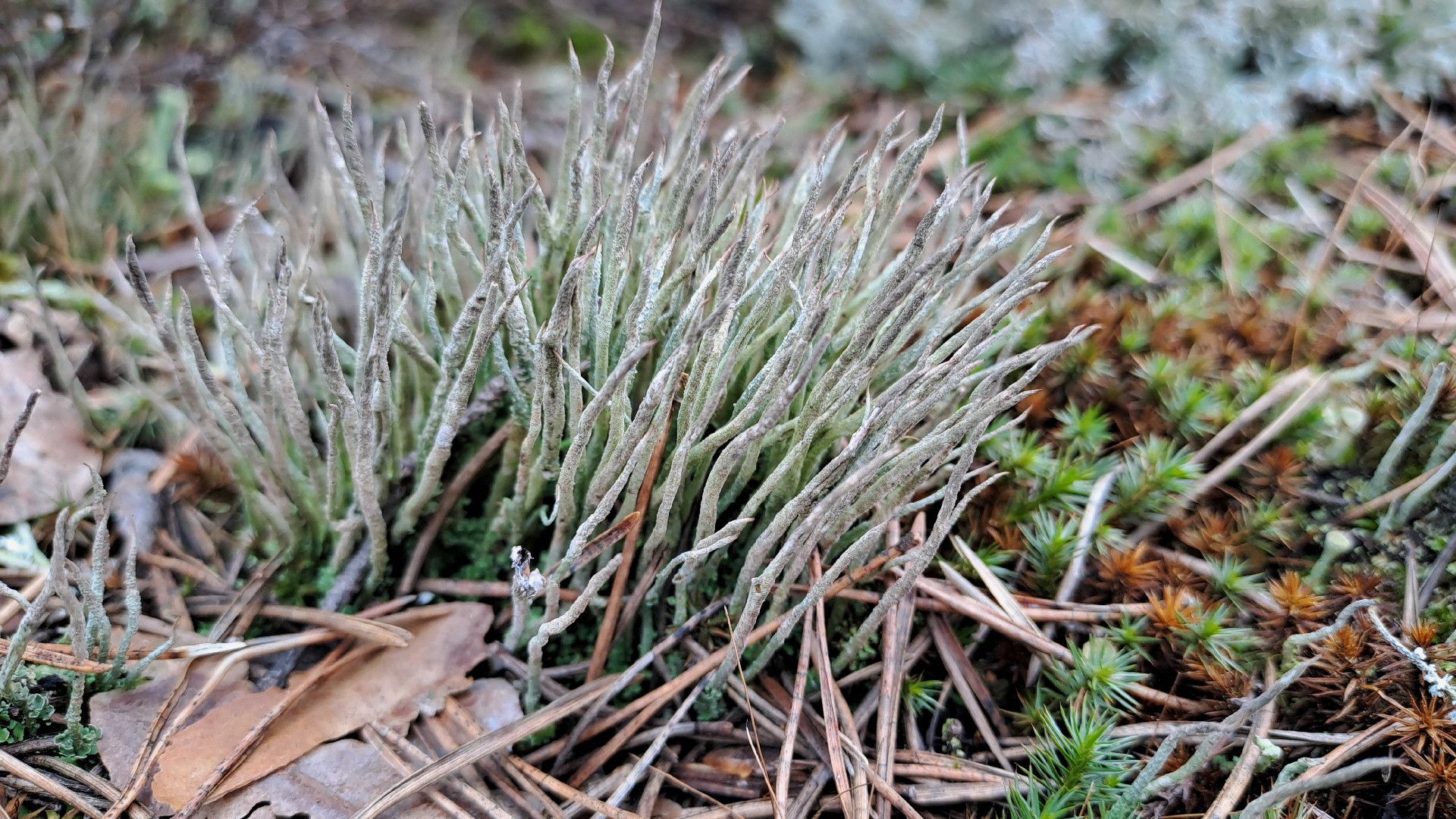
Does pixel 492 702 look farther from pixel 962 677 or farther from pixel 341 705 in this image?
pixel 962 677

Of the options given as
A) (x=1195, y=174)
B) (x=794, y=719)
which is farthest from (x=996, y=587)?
(x=1195, y=174)

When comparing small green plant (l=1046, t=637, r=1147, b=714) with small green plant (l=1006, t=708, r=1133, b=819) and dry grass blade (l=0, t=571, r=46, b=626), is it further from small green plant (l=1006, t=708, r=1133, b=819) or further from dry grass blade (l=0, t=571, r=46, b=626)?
dry grass blade (l=0, t=571, r=46, b=626)

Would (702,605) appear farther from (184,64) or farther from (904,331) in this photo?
(184,64)

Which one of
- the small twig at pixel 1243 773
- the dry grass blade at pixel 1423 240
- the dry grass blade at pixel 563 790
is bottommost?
the dry grass blade at pixel 563 790

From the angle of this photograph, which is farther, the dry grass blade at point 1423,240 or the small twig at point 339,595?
the dry grass blade at point 1423,240

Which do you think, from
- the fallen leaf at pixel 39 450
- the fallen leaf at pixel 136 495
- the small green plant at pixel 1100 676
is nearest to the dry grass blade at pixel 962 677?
the small green plant at pixel 1100 676

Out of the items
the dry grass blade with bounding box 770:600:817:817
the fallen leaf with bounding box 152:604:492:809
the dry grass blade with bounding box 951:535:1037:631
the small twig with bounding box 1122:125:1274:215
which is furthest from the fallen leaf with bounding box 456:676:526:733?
the small twig with bounding box 1122:125:1274:215

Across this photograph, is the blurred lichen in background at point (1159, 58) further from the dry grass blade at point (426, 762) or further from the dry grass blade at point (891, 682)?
the dry grass blade at point (426, 762)
